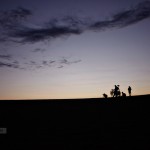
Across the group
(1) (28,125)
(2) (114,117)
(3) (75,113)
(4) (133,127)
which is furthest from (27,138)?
(4) (133,127)

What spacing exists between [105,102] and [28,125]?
19.7 ft

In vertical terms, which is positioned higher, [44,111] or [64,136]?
[44,111]

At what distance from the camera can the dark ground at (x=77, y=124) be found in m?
16.2

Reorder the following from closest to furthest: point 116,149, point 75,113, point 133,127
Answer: point 116,149
point 133,127
point 75,113

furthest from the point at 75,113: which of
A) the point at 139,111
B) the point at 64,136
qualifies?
the point at 139,111

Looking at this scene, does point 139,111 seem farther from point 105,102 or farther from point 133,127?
point 105,102

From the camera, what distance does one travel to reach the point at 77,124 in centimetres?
1730

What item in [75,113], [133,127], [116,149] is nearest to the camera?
[116,149]

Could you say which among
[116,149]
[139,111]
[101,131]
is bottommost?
[116,149]

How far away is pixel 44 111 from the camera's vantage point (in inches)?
700

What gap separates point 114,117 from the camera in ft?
57.3

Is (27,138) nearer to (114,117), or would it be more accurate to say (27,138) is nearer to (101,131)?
(101,131)

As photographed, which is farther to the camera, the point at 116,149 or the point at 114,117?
the point at 114,117

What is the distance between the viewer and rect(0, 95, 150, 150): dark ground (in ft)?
53.1
